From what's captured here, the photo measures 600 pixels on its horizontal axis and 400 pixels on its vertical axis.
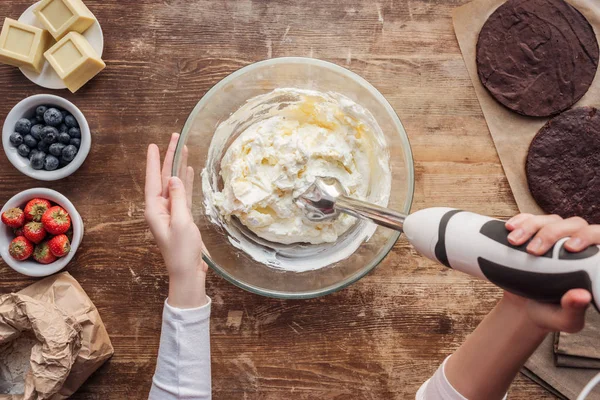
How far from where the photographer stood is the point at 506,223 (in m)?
1.02

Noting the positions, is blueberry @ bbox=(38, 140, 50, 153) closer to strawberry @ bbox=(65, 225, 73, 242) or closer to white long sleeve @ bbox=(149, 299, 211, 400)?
strawberry @ bbox=(65, 225, 73, 242)

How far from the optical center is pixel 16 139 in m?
1.73

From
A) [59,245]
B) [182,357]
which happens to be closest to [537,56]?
[182,357]

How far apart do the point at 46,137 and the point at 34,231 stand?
0.30 m

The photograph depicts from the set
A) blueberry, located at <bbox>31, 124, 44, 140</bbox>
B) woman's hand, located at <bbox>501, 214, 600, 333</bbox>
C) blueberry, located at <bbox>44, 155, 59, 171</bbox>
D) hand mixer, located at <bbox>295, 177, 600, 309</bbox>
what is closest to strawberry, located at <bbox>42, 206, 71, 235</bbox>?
blueberry, located at <bbox>44, 155, 59, 171</bbox>

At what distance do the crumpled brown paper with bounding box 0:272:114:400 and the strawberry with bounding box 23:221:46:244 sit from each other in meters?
0.14

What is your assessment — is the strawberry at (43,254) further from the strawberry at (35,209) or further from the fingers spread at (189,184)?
the fingers spread at (189,184)

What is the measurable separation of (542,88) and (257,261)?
1.10 meters

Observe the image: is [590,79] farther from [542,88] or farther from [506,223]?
[506,223]

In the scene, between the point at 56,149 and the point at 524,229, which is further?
the point at 56,149

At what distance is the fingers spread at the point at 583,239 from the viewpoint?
91cm

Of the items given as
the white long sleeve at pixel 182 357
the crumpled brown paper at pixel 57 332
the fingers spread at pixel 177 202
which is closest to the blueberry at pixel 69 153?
the crumpled brown paper at pixel 57 332

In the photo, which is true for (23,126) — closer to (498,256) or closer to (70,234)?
(70,234)

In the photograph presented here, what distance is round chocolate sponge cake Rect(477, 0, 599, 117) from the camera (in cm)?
177
